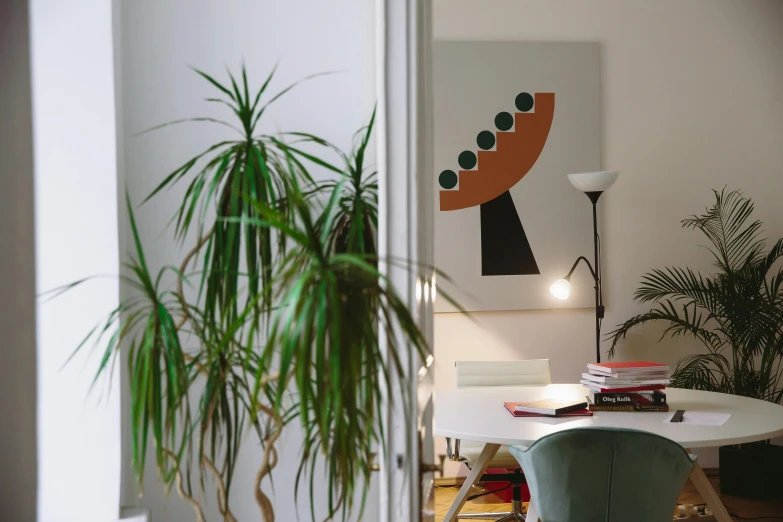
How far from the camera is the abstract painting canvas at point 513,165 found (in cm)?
490

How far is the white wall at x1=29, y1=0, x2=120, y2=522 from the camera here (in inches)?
73.3

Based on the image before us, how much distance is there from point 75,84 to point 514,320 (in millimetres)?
3546

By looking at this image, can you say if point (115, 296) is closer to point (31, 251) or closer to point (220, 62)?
point (31, 251)

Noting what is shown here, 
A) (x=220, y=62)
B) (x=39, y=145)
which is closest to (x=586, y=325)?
(x=220, y=62)

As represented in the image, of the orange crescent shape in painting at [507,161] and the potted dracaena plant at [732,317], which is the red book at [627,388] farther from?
the orange crescent shape in painting at [507,161]

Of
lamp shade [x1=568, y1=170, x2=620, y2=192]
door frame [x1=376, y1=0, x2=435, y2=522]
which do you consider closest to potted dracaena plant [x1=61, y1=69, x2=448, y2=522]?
door frame [x1=376, y1=0, x2=435, y2=522]

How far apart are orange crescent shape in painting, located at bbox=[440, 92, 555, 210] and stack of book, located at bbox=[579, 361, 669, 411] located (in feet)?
5.96

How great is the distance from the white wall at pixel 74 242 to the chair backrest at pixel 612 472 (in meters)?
1.34

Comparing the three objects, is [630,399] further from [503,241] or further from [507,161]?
[507,161]

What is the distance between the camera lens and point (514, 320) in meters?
4.98

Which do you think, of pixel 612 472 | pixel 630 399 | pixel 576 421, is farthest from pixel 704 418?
pixel 612 472

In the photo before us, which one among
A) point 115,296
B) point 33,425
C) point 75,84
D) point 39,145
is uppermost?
point 75,84

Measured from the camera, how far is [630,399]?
3.32m

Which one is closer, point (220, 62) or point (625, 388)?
point (220, 62)
